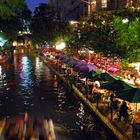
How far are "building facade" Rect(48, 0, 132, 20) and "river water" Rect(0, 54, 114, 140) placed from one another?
11.1m

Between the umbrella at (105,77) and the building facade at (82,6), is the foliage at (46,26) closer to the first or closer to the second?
the building facade at (82,6)

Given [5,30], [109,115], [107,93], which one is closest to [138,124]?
[109,115]

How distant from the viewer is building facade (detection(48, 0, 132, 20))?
4766cm

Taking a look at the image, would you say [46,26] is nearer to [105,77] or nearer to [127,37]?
[127,37]

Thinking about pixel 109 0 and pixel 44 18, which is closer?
pixel 109 0

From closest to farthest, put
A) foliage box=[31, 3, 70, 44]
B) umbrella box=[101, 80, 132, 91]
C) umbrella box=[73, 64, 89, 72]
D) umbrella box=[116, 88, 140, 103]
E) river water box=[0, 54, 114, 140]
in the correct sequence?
1. umbrella box=[116, 88, 140, 103]
2. river water box=[0, 54, 114, 140]
3. umbrella box=[101, 80, 132, 91]
4. umbrella box=[73, 64, 89, 72]
5. foliage box=[31, 3, 70, 44]

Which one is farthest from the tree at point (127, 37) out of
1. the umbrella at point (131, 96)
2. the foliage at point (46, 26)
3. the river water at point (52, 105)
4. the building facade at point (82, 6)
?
the foliage at point (46, 26)

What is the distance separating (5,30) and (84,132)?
4442cm

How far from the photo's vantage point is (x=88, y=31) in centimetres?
4631

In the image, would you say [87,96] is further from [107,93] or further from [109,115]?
[109,115]

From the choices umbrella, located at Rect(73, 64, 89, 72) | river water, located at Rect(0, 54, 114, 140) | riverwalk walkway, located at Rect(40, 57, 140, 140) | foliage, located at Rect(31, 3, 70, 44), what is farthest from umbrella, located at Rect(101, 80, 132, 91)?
foliage, located at Rect(31, 3, 70, 44)

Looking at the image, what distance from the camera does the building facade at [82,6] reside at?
47.7m

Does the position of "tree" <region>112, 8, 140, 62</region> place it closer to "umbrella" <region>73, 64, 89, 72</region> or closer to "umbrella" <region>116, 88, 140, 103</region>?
"umbrella" <region>73, 64, 89, 72</region>

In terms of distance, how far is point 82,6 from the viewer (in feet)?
252
